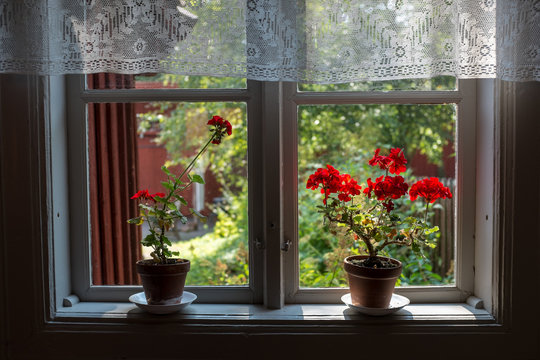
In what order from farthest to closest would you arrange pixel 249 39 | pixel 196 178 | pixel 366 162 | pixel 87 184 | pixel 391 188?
pixel 366 162
pixel 87 184
pixel 196 178
pixel 391 188
pixel 249 39

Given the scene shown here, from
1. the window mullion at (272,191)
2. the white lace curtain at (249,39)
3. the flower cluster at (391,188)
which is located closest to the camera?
the white lace curtain at (249,39)

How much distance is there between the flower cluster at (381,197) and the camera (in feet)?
4.50

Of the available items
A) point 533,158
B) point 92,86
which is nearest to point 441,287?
point 533,158

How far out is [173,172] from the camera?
1598 millimetres

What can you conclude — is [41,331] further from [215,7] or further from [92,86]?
[215,7]

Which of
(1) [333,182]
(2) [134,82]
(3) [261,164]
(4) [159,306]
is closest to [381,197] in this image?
(1) [333,182]

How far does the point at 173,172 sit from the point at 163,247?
298 mm

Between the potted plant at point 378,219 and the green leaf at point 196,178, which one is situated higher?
the green leaf at point 196,178

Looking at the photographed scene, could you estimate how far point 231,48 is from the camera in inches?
49.8

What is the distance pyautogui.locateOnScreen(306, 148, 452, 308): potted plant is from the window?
0.17 meters

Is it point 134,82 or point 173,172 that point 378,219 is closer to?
point 173,172

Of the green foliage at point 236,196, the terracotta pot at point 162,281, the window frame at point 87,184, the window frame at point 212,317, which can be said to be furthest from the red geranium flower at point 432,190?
the terracotta pot at point 162,281

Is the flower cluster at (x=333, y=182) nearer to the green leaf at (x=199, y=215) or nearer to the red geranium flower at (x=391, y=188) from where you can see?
the red geranium flower at (x=391, y=188)

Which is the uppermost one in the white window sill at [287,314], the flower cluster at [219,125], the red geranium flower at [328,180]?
the flower cluster at [219,125]
